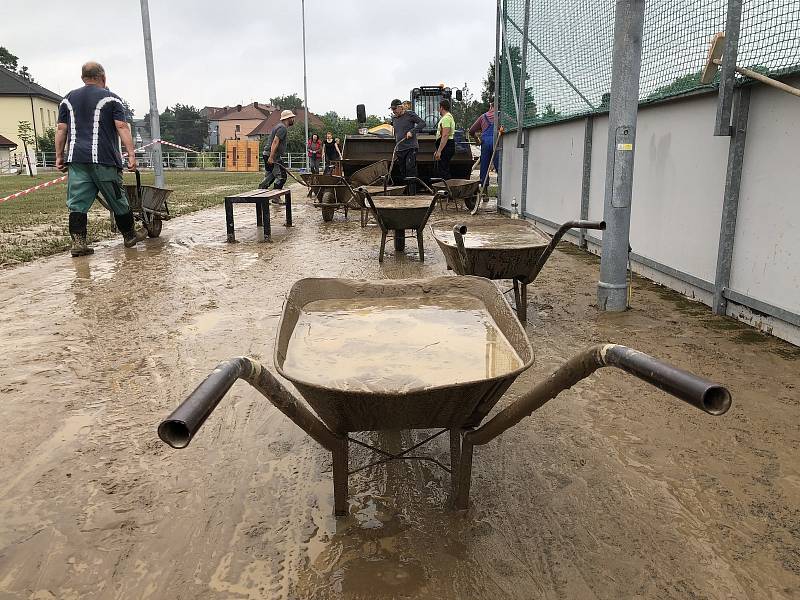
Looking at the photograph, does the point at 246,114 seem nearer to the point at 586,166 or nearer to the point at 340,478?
A: the point at 586,166

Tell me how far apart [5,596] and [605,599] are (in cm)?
176

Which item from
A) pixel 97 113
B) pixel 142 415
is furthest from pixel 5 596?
pixel 97 113

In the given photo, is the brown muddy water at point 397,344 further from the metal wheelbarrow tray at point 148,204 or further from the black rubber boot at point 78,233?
the metal wheelbarrow tray at point 148,204

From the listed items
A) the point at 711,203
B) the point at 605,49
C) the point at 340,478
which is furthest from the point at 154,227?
the point at 340,478

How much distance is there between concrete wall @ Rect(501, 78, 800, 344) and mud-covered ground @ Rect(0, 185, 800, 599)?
35cm

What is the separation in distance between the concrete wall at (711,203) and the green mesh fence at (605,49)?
222 millimetres

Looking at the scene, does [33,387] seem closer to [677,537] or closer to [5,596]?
[5,596]

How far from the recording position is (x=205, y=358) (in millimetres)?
3920

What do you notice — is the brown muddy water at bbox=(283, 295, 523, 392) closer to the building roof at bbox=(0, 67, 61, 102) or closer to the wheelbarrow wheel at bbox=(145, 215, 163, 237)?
the wheelbarrow wheel at bbox=(145, 215, 163, 237)

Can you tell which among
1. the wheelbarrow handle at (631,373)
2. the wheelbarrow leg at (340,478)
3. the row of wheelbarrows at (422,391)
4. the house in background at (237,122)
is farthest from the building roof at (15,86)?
the wheelbarrow handle at (631,373)

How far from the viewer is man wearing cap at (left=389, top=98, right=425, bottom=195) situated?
11.0 meters

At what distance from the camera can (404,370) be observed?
2.37m

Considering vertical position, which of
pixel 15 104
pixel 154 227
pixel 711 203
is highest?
pixel 15 104

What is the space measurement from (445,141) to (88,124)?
21.9 ft
